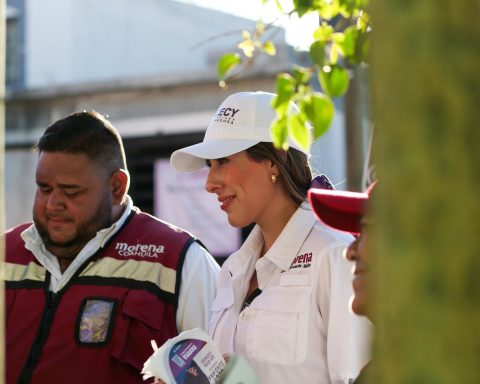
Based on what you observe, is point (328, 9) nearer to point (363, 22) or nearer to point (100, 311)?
point (363, 22)

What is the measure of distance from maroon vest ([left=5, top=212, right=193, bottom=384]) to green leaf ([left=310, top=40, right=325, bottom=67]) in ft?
7.44

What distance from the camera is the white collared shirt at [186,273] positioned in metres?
4.14

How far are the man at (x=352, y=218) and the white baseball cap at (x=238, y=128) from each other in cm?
86

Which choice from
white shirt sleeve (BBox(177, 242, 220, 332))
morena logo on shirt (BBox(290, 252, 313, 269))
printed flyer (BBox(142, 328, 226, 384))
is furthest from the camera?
white shirt sleeve (BBox(177, 242, 220, 332))

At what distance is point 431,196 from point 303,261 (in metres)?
2.39

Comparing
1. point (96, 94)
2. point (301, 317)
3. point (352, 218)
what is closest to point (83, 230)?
point (301, 317)

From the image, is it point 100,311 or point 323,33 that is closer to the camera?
point 323,33

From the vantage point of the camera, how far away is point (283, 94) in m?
1.79

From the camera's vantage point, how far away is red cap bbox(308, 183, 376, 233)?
8.48ft

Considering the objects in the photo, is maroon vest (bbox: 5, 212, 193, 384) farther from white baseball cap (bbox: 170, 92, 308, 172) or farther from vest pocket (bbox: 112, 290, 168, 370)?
white baseball cap (bbox: 170, 92, 308, 172)

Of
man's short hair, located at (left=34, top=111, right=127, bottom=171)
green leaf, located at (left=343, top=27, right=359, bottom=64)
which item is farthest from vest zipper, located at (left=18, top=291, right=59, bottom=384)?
green leaf, located at (left=343, top=27, right=359, bottom=64)

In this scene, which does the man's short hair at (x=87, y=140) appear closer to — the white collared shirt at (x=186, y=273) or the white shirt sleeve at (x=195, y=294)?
the white collared shirt at (x=186, y=273)

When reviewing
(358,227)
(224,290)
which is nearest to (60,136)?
(224,290)

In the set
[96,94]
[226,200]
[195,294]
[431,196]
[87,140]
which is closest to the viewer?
[431,196]
